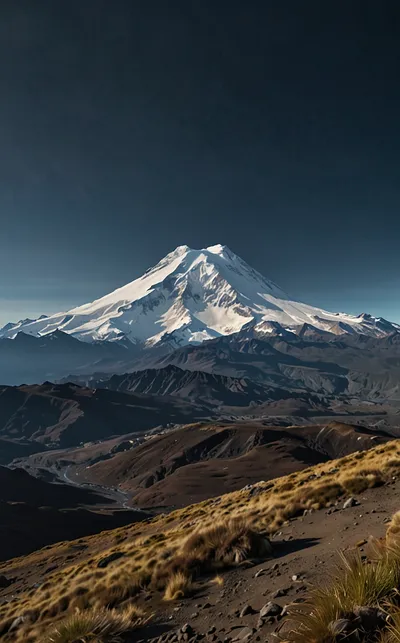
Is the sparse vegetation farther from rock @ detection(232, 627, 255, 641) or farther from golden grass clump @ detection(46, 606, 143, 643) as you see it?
rock @ detection(232, 627, 255, 641)

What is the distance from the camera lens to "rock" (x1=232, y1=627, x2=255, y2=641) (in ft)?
19.1

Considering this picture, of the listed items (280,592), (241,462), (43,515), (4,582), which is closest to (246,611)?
(280,592)

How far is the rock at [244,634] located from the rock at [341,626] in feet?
6.55

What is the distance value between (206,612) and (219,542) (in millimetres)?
2978

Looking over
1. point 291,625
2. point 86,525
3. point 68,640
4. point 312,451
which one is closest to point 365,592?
point 291,625

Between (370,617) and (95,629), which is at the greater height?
(370,617)

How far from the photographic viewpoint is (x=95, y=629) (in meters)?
7.13

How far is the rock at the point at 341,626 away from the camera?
173 inches

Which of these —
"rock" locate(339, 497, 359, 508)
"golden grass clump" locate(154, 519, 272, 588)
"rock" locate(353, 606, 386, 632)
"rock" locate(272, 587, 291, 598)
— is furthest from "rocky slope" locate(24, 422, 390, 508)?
"rock" locate(353, 606, 386, 632)

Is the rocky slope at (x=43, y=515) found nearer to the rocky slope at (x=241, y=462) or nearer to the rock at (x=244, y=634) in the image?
the rocky slope at (x=241, y=462)

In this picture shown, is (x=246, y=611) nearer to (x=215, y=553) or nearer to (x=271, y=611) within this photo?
(x=271, y=611)

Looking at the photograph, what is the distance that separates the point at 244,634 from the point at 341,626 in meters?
2.27

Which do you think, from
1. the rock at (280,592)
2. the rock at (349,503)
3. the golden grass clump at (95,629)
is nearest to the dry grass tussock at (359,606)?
the rock at (280,592)

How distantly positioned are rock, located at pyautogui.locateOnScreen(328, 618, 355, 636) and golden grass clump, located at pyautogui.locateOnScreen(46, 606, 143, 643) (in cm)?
450
